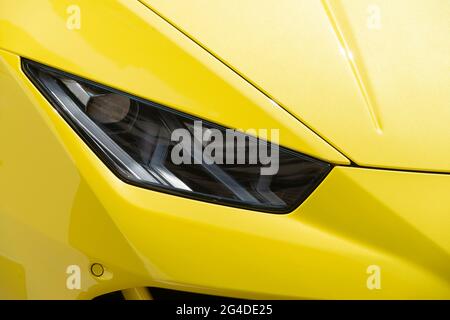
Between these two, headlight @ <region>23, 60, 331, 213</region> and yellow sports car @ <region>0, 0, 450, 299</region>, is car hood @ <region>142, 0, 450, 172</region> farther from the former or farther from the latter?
headlight @ <region>23, 60, 331, 213</region>

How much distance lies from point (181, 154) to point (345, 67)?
440 millimetres

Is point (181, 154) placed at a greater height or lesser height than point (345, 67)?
lesser

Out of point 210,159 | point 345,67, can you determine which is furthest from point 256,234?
point 345,67

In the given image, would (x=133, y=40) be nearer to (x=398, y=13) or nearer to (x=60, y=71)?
(x=60, y=71)

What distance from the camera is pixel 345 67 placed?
1.67 metres

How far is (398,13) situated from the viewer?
1887 millimetres

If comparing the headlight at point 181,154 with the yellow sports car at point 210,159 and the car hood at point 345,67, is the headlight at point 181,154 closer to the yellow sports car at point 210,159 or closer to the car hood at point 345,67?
the yellow sports car at point 210,159

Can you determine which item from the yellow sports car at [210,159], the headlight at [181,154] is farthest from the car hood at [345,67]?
the headlight at [181,154]

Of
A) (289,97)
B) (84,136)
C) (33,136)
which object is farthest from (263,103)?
(33,136)

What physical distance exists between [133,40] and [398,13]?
72cm

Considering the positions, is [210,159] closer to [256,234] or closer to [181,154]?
[181,154]

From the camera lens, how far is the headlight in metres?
1.57

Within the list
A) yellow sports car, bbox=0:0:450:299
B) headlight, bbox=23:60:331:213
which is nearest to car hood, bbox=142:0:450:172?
yellow sports car, bbox=0:0:450:299

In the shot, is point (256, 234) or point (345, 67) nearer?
point (256, 234)
